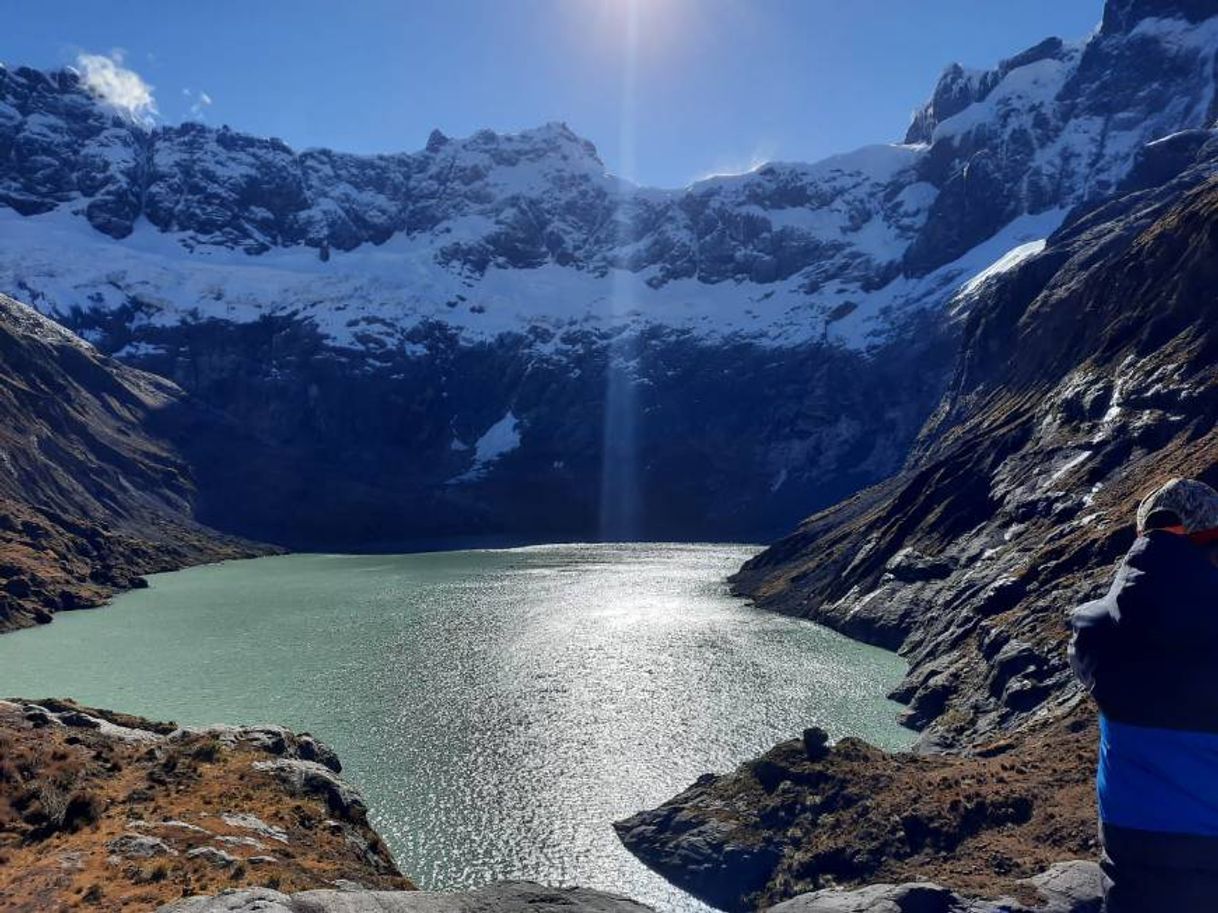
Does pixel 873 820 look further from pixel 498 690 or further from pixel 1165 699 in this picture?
pixel 498 690

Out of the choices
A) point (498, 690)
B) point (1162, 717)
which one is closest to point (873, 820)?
point (1162, 717)

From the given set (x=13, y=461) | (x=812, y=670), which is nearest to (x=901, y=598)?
(x=812, y=670)

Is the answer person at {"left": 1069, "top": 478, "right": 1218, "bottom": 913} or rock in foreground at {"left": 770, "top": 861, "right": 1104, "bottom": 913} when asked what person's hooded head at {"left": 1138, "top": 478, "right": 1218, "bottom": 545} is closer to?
person at {"left": 1069, "top": 478, "right": 1218, "bottom": 913}

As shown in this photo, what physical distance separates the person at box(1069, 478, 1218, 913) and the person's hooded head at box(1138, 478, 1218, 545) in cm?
19

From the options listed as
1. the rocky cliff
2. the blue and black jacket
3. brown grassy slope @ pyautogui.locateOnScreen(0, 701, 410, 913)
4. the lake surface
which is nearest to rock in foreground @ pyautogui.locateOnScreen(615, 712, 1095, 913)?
the rocky cliff

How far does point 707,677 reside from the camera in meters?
78.2

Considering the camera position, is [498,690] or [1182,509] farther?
[498,690]

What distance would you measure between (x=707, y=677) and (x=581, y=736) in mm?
20273

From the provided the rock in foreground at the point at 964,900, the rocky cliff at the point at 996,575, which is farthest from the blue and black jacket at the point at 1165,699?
the rocky cliff at the point at 996,575

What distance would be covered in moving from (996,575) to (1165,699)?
7795 centimetres

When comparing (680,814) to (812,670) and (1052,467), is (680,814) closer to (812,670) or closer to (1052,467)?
(812,670)

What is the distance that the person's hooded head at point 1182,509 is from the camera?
310 inches

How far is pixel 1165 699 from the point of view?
7.38m

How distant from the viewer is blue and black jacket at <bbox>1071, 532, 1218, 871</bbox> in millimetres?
7270
